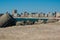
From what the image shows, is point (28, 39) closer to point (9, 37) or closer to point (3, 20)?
point (9, 37)

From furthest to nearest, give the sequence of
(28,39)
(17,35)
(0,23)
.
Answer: (0,23) < (17,35) < (28,39)

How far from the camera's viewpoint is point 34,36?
11.9 meters

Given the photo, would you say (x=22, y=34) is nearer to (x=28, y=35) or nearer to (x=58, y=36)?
(x=28, y=35)

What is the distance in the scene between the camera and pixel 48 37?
11641mm

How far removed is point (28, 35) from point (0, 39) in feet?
4.91

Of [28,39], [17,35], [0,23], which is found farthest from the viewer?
[0,23]

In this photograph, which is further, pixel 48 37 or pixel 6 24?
pixel 6 24

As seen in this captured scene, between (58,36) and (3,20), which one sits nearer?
(58,36)

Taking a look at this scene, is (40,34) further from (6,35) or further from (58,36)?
(6,35)

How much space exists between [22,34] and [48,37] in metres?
1.56

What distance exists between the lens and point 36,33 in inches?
492

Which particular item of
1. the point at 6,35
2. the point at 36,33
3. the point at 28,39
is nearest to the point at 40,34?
the point at 36,33

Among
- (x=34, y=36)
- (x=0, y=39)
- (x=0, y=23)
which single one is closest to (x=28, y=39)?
(x=34, y=36)

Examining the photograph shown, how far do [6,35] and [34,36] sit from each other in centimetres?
158
